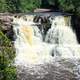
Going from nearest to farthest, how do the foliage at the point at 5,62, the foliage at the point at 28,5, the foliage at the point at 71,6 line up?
1. the foliage at the point at 5,62
2. the foliage at the point at 71,6
3. the foliage at the point at 28,5

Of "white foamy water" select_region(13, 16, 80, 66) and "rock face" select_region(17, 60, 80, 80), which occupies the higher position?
"white foamy water" select_region(13, 16, 80, 66)

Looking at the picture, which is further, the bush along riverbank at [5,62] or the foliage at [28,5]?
the foliage at [28,5]

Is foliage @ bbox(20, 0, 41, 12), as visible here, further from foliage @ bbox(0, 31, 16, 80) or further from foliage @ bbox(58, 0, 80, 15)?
foliage @ bbox(0, 31, 16, 80)

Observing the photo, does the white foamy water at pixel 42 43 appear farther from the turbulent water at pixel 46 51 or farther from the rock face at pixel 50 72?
the rock face at pixel 50 72

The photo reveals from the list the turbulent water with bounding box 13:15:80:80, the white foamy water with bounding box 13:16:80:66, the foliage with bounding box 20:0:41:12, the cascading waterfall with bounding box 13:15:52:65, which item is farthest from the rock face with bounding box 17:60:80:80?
the foliage with bounding box 20:0:41:12

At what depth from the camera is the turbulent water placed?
19.6m

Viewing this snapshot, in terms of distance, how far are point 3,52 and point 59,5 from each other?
25383 millimetres

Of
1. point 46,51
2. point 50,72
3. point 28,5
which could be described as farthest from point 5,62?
point 28,5

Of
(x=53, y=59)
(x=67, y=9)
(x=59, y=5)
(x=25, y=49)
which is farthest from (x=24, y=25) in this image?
(x=59, y=5)

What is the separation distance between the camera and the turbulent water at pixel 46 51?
19.6 m

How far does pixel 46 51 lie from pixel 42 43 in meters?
1.81

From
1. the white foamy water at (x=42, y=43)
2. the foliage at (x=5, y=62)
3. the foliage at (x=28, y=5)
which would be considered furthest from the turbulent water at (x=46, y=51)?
the foliage at (x=28, y=5)

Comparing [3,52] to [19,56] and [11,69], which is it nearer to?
[11,69]

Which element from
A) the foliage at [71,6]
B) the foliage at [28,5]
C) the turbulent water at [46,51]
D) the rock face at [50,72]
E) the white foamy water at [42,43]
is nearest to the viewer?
the rock face at [50,72]
